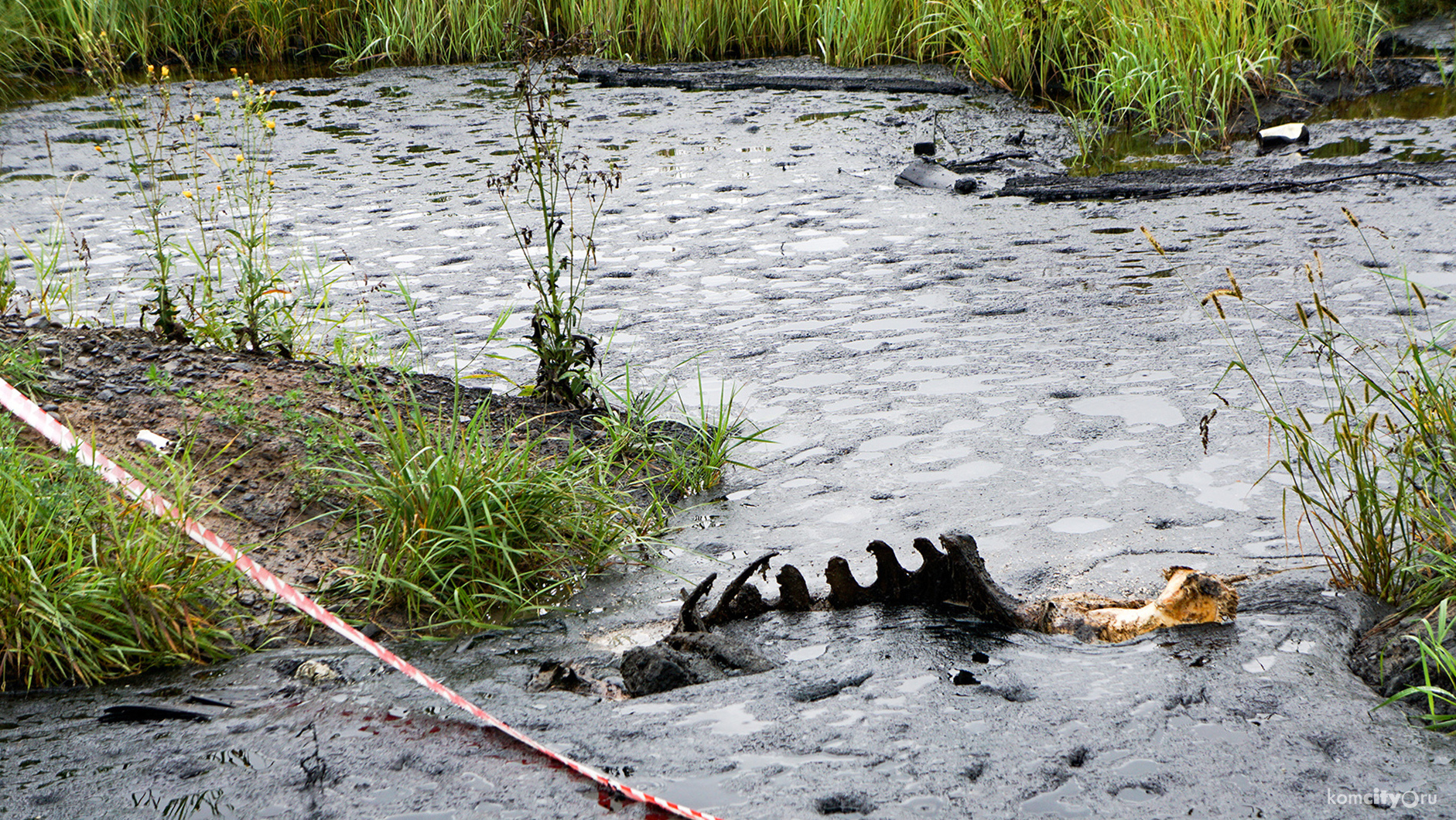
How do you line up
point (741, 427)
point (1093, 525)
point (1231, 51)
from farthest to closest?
point (1231, 51) → point (741, 427) → point (1093, 525)

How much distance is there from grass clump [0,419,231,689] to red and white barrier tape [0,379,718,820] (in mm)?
51

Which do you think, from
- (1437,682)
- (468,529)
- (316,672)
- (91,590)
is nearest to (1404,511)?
(1437,682)

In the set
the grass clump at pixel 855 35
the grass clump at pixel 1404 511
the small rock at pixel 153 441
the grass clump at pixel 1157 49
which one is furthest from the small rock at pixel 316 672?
the grass clump at pixel 1157 49

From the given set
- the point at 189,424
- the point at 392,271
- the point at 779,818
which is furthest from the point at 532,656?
the point at 392,271

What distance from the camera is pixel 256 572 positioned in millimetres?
2893

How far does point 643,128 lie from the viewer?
8.88 meters

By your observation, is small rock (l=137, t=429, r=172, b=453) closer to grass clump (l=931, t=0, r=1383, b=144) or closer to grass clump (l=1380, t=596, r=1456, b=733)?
grass clump (l=1380, t=596, r=1456, b=733)

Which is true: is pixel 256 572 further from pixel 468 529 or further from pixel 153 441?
pixel 153 441

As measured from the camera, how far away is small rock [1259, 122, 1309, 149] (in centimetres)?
748

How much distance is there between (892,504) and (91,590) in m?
2.18

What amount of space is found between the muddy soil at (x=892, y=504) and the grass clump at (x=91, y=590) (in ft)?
0.26

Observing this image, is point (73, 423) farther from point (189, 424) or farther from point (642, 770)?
point (642, 770)

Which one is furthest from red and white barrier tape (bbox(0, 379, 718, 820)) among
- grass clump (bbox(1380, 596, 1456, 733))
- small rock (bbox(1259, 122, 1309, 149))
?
small rock (bbox(1259, 122, 1309, 149))

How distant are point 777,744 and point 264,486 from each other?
6.04 ft
